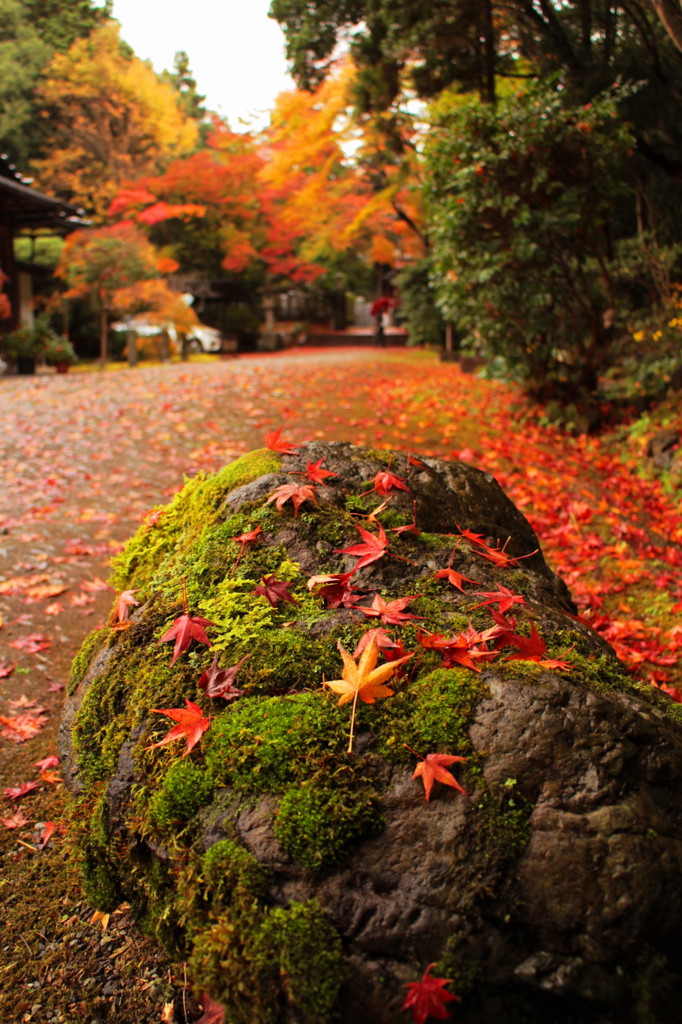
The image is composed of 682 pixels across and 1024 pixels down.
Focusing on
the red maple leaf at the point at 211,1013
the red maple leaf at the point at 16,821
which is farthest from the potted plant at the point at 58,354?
the red maple leaf at the point at 211,1013

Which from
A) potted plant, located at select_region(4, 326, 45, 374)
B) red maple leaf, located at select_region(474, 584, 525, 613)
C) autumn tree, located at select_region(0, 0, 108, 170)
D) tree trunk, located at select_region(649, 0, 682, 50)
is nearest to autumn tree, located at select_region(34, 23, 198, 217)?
autumn tree, located at select_region(0, 0, 108, 170)

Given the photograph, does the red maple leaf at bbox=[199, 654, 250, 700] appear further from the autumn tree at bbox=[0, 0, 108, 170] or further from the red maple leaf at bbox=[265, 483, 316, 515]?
the autumn tree at bbox=[0, 0, 108, 170]

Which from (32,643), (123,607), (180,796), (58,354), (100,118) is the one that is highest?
(100,118)

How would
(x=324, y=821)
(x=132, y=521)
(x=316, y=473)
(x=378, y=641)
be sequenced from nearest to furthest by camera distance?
1. (x=324, y=821)
2. (x=378, y=641)
3. (x=316, y=473)
4. (x=132, y=521)

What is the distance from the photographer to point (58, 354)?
1802 cm

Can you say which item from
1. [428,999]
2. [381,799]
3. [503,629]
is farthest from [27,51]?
[428,999]

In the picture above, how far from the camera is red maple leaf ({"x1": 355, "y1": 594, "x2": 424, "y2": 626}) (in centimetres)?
225

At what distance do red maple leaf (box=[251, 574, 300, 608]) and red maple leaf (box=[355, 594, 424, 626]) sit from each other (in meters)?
0.24

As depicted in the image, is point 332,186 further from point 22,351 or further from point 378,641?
point 378,641

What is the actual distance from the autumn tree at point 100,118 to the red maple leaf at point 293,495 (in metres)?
24.7

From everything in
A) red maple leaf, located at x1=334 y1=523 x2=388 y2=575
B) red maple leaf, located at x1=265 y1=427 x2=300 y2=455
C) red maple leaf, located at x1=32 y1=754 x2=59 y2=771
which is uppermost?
red maple leaf, located at x1=265 y1=427 x2=300 y2=455

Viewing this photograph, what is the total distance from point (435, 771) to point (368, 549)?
0.94 meters

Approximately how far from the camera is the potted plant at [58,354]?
17.9 m

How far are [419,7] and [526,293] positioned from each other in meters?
5.55
